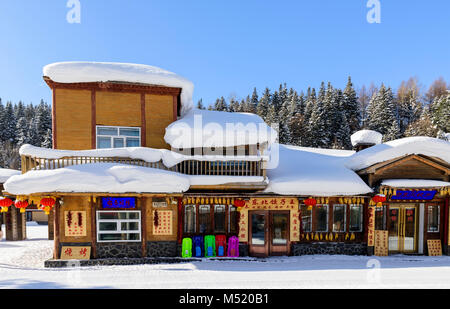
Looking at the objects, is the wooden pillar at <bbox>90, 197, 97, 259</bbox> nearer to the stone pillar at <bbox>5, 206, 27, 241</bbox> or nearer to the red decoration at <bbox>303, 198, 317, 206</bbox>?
the stone pillar at <bbox>5, 206, 27, 241</bbox>

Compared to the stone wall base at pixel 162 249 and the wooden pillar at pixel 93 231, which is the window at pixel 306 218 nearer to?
the stone wall base at pixel 162 249

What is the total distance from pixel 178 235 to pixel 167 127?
5.55m

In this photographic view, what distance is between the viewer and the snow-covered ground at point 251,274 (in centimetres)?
715

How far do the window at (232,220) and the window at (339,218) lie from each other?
17.8ft

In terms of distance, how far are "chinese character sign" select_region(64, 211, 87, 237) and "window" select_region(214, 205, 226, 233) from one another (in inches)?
245

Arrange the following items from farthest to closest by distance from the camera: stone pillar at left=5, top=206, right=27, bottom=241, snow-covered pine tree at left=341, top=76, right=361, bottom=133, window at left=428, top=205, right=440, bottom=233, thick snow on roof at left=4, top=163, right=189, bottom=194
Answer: snow-covered pine tree at left=341, top=76, right=361, bottom=133
stone pillar at left=5, top=206, right=27, bottom=241
window at left=428, top=205, right=440, bottom=233
thick snow on roof at left=4, top=163, right=189, bottom=194

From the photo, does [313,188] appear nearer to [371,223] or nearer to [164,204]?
[371,223]

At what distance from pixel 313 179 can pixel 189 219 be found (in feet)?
22.1

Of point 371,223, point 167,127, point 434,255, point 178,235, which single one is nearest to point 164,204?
point 178,235

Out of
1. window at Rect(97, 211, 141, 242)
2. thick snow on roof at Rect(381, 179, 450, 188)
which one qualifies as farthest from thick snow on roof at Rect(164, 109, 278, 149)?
thick snow on roof at Rect(381, 179, 450, 188)

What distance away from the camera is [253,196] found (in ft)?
37.7

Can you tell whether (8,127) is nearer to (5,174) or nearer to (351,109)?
(5,174)

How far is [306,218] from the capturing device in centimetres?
1231

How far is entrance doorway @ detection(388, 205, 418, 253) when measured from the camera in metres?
12.7
